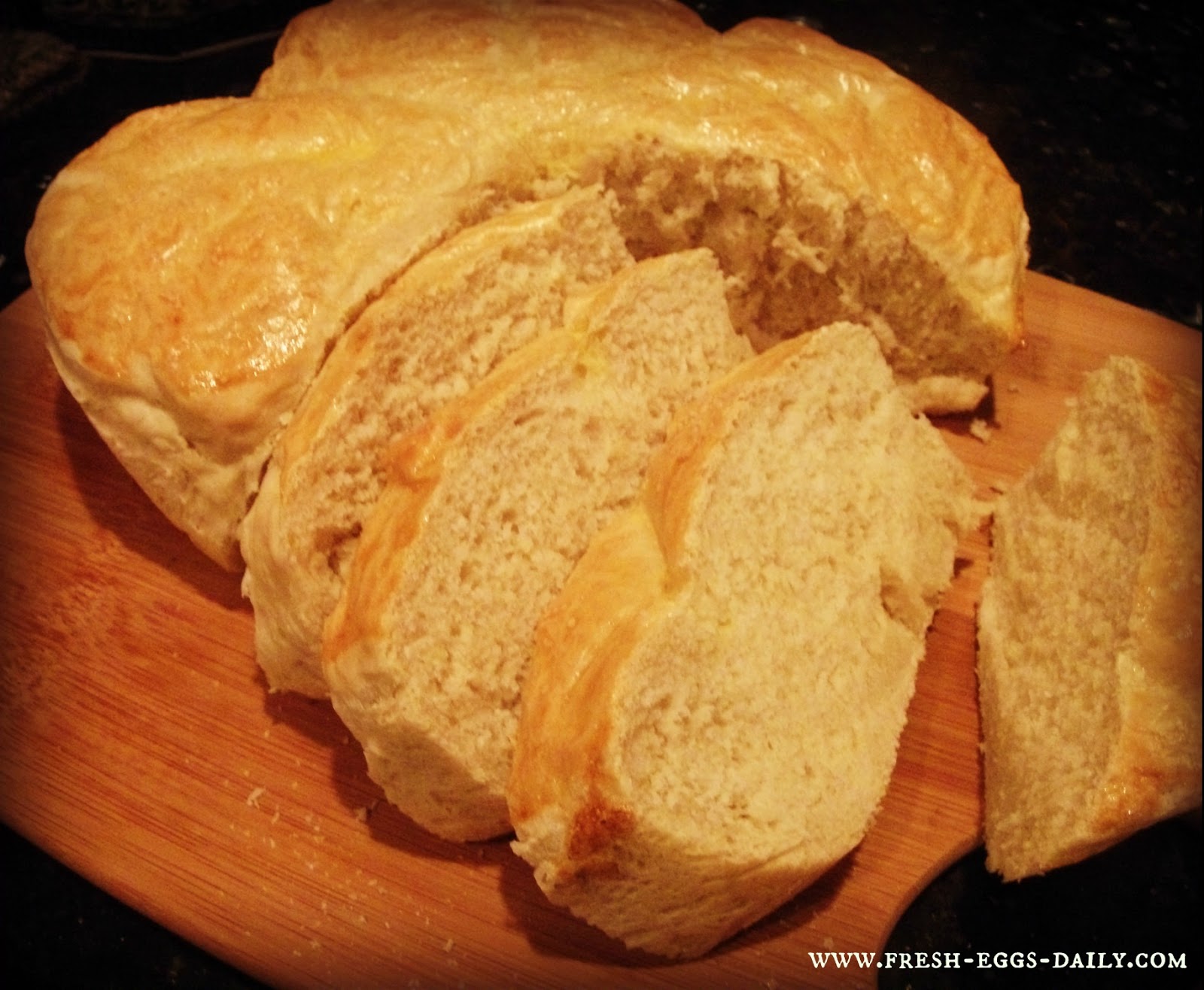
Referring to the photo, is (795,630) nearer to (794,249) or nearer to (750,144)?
(794,249)

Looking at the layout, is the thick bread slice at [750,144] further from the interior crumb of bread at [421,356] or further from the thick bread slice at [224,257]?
the interior crumb of bread at [421,356]

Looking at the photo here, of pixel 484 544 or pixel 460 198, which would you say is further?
pixel 460 198

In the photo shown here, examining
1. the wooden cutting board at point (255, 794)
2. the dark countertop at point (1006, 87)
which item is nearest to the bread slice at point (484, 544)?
the wooden cutting board at point (255, 794)

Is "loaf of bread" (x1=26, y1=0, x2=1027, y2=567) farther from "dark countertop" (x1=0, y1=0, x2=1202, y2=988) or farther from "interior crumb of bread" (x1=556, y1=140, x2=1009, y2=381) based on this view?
"dark countertop" (x1=0, y1=0, x2=1202, y2=988)

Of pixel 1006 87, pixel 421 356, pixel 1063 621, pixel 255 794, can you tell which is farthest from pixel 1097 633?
pixel 1006 87

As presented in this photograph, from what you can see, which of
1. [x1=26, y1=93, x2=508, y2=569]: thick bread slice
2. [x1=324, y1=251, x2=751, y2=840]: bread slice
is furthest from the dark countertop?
[x1=324, y1=251, x2=751, y2=840]: bread slice
